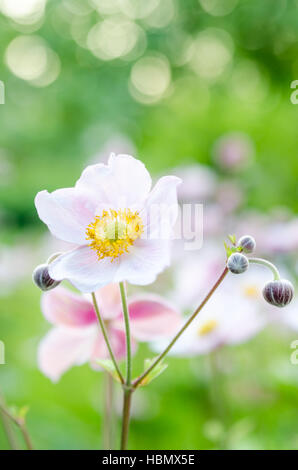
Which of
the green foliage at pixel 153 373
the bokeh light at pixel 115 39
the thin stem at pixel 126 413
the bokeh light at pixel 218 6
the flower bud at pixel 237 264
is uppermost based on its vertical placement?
the bokeh light at pixel 218 6

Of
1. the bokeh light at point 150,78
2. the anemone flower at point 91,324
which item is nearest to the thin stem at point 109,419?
the anemone flower at point 91,324

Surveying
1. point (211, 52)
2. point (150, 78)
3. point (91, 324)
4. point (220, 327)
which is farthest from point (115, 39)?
point (91, 324)

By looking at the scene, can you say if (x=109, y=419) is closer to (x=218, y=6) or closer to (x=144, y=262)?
(x=144, y=262)

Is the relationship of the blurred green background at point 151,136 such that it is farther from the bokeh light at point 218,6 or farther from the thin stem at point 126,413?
the thin stem at point 126,413

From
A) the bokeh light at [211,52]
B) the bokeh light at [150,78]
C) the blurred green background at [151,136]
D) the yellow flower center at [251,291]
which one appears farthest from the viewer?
the bokeh light at [211,52]

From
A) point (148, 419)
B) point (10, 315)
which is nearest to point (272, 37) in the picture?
point (10, 315)

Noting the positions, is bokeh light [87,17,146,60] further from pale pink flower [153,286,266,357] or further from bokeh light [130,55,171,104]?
pale pink flower [153,286,266,357]
